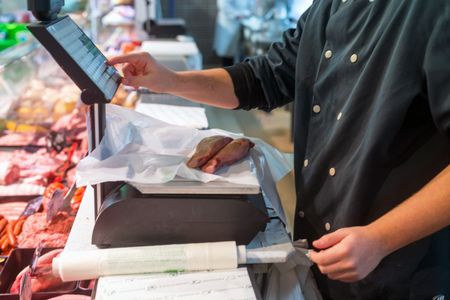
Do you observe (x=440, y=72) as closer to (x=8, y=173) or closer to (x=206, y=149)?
(x=206, y=149)

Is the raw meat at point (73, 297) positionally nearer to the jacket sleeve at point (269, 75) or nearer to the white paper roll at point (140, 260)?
the white paper roll at point (140, 260)

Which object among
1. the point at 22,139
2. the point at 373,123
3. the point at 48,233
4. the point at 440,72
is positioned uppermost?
the point at 440,72

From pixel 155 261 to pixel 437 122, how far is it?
0.62 meters

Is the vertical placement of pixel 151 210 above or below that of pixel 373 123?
below

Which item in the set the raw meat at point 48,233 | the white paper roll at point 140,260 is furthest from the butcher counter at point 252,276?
the raw meat at point 48,233

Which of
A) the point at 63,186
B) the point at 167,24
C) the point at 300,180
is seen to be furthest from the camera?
the point at 167,24

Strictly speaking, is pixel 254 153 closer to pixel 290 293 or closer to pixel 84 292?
pixel 290 293

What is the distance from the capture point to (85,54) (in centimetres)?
97

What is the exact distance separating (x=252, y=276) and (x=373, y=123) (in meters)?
0.41

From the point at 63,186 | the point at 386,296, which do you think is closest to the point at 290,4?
the point at 63,186

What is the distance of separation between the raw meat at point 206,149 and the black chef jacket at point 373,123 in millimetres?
259

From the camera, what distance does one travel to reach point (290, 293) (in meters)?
1.07

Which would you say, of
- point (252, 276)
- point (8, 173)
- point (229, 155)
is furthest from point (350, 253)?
point (8, 173)

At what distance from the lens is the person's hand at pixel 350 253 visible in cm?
92
